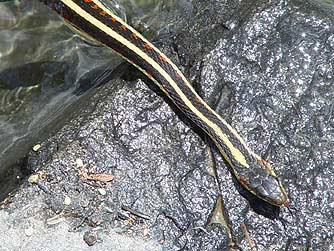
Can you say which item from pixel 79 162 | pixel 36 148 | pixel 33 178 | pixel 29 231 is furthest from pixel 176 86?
pixel 29 231

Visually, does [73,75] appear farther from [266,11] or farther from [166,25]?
[266,11]

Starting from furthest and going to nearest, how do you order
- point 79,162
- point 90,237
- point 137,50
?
point 137,50
point 79,162
point 90,237

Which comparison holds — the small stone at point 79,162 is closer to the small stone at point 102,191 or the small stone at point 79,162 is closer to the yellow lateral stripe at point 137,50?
the small stone at point 102,191

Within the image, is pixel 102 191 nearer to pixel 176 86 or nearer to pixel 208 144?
pixel 208 144

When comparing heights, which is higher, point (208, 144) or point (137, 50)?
point (137, 50)

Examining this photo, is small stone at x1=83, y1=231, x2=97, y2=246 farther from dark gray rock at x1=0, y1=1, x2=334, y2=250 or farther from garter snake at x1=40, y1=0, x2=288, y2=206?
garter snake at x1=40, y1=0, x2=288, y2=206

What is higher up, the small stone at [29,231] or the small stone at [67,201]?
the small stone at [67,201]

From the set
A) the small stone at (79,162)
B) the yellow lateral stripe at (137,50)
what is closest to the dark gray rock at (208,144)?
the small stone at (79,162)

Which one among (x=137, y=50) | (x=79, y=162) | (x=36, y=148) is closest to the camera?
(x=79, y=162)
